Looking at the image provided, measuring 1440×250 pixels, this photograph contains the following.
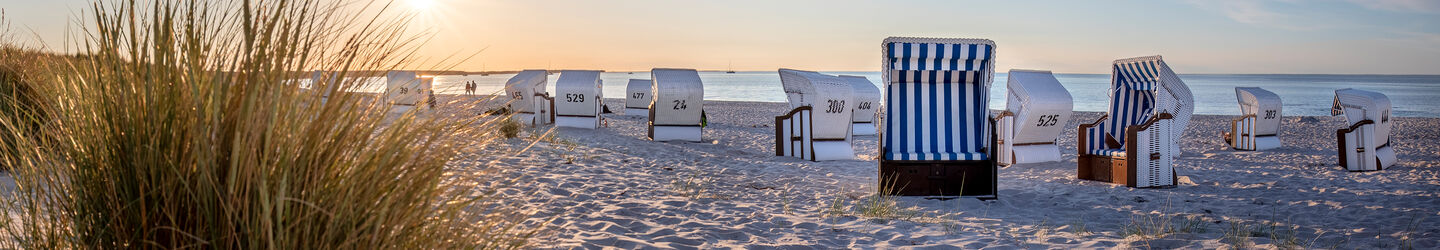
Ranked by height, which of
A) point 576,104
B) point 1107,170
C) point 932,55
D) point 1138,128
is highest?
point 932,55

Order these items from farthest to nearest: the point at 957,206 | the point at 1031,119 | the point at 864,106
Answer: the point at 864,106
the point at 1031,119
the point at 957,206

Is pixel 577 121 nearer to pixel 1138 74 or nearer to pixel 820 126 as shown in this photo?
pixel 820 126

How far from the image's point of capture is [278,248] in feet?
6.84

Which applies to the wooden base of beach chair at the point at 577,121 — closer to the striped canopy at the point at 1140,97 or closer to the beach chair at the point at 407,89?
the striped canopy at the point at 1140,97

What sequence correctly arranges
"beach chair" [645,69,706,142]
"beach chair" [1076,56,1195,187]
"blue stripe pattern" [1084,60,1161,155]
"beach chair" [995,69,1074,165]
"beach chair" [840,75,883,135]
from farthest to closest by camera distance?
"beach chair" [840,75,883,135]
"beach chair" [645,69,706,142]
"beach chair" [995,69,1074,165]
"blue stripe pattern" [1084,60,1161,155]
"beach chair" [1076,56,1195,187]

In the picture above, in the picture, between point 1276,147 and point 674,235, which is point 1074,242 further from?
point 1276,147

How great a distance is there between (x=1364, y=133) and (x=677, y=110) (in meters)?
8.44

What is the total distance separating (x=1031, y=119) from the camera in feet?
31.6

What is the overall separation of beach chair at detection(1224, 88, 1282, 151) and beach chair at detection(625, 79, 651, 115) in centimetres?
1210

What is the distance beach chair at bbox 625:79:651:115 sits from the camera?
2050 centimetres

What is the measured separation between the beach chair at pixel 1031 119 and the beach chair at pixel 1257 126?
13.4 feet

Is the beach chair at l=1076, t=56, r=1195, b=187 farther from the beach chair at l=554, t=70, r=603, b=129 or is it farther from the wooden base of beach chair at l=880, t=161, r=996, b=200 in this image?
the beach chair at l=554, t=70, r=603, b=129

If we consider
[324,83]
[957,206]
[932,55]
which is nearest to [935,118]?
[932,55]

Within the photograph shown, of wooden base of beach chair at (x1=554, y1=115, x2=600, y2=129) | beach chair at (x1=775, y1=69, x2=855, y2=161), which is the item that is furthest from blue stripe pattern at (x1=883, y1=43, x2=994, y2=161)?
wooden base of beach chair at (x1=554, y1=115, x2=600, y2=129)
